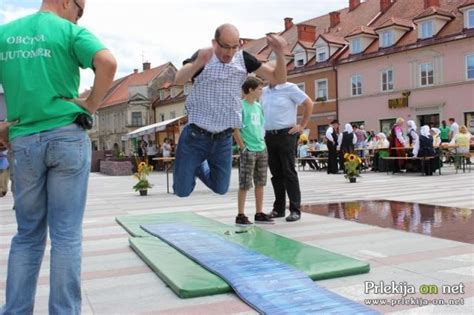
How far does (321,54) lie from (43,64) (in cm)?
4104

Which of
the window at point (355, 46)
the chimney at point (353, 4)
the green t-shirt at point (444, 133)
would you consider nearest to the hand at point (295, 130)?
the green t-shirt at point (444, 133)

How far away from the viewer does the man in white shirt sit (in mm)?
7027

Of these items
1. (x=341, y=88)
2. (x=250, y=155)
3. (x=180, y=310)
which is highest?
(x=341, y=88)

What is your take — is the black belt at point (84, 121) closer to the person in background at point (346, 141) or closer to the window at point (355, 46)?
the person in background at point (346, 141)

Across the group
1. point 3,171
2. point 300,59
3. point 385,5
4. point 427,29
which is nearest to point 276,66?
point 3,171

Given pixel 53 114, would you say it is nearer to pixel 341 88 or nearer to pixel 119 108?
pixel 341 88

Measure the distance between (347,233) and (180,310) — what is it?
118 inches

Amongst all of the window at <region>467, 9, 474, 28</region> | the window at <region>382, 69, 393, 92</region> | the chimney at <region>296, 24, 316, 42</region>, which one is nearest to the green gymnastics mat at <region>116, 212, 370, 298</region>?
the window at <region>467, 9, 474, 28</region>

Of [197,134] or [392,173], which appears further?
[392,173]

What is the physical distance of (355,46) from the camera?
3959cm

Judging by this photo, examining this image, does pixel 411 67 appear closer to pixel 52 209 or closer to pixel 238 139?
pixel 238 139

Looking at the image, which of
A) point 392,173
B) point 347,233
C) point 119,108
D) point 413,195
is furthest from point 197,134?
point 119,108

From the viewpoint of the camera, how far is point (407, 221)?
668 centimetres

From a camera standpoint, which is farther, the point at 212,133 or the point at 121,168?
the point at 121,168
